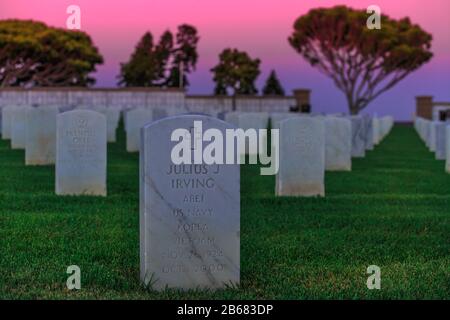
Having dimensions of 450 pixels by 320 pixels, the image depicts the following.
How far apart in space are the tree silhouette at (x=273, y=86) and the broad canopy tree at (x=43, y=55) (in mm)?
21023

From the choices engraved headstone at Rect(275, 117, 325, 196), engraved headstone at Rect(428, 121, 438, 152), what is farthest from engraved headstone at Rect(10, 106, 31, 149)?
engraved headstone at Rect(275, 117, 325, 196)

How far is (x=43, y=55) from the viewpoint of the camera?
73.2 metres

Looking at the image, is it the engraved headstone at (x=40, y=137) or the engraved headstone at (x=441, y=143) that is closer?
the engraved headstone at (x=40, y=137)

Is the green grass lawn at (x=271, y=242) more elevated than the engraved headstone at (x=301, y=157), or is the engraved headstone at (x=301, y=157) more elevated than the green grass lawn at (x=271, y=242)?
the engraved headstone at (x=301, y=157)

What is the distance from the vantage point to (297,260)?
9.10 metres

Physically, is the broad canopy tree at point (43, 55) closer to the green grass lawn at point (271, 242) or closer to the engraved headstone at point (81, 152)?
the green grass lawn at point (271, 242)

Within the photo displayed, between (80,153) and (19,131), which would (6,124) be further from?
(80,153)

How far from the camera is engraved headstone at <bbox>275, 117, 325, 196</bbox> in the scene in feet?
46.8

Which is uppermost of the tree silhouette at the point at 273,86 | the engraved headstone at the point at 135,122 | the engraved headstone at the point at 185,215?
the tree silhouette at the point at 273,86

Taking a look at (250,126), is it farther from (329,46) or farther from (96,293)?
(329,46)

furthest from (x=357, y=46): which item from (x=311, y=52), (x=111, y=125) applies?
(x=111, y=125)

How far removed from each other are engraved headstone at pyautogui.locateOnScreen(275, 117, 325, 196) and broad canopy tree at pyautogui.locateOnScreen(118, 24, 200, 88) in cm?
6545

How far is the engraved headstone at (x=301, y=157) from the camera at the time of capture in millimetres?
14258

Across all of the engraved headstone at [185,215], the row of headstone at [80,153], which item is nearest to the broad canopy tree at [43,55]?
the row of headstone at [80,153]
